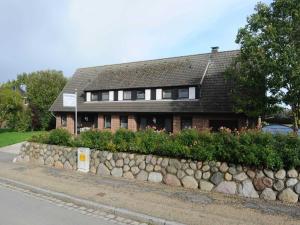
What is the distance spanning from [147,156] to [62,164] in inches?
183

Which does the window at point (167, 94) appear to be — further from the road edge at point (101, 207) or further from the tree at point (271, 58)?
the road edge at point (101, 207)

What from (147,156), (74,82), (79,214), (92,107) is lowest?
(79,214)

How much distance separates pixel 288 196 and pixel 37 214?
5934 millimetres

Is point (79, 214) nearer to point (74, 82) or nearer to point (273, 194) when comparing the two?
point (273, 194)

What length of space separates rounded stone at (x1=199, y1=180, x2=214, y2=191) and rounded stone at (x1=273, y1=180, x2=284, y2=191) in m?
1.70

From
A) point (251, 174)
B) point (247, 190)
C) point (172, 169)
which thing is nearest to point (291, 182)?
point (251, 174)

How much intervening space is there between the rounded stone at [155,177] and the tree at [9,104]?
121 feet

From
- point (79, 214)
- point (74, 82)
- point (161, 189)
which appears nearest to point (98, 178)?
point (161, 189)

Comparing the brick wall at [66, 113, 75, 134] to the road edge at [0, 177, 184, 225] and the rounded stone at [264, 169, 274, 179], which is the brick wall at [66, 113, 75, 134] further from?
the rounded stone at [264, 169, 274, 179]

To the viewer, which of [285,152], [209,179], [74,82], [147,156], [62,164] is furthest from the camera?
[74,82]

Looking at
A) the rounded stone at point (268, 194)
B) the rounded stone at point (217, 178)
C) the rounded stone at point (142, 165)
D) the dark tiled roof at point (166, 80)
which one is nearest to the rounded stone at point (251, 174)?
the rounded stone at point (268, 194)

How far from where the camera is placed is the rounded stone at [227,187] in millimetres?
8875

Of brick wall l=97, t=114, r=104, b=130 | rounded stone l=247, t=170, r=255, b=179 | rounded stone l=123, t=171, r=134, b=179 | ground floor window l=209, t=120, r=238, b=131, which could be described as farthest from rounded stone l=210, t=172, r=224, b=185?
brick wall l=97, t=114, r=104, b=130

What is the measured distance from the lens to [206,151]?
31.2 feet
